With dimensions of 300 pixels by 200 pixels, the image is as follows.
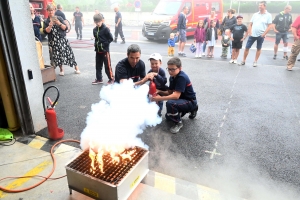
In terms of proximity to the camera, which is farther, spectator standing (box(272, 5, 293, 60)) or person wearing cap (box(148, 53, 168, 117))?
spectator standing (box(272, 5, 293, 60))

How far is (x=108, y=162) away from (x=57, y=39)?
5.18 meters

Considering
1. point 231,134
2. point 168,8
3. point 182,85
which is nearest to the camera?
point 182,85

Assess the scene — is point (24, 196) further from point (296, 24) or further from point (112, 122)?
point (296, 24)

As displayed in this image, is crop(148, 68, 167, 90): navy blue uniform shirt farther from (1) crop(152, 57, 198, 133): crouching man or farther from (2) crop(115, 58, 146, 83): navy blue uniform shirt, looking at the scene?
(2) crop(115, 58, 146, 83): navy blue uniform shirt

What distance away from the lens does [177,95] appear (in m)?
3.93

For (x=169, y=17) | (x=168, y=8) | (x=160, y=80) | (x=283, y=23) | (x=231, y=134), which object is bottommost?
(x=231, y=134)

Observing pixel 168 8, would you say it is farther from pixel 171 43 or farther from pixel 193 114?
pixel 193 114

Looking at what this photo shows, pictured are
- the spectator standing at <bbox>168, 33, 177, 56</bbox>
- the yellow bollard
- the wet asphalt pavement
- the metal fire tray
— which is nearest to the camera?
the metal fire tray

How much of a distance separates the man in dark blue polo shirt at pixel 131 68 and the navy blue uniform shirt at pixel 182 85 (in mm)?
515

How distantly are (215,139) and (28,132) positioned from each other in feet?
10.6

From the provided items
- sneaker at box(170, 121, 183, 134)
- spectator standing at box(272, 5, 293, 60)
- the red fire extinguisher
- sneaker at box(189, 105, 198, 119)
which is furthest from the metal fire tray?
spectator standing at box(272, 5, 293, 60)

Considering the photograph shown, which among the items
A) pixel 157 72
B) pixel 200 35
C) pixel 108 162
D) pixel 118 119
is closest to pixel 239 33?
pixel 200 35

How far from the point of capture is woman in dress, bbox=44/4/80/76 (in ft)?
20.7

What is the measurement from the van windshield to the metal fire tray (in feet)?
41.1
